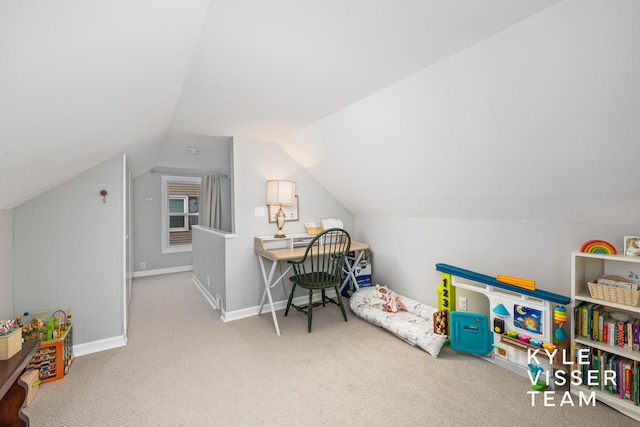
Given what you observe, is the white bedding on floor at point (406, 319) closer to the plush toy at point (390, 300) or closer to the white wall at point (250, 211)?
the plush toy at point (390, 300)

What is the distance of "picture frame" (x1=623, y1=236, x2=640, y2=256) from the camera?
1.73 metres

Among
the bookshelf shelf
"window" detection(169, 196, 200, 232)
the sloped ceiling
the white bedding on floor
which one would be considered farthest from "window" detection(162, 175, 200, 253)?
the bookshelf shelf

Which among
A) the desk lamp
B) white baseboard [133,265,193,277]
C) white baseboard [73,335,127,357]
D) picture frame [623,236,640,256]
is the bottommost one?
white baseboard [73,335,127,357]

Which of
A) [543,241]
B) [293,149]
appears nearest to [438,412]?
[543,241]

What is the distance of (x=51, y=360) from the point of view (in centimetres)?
212

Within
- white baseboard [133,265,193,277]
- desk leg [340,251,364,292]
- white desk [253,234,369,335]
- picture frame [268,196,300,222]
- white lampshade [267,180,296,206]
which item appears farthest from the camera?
white baseboard [133,265,193,277]

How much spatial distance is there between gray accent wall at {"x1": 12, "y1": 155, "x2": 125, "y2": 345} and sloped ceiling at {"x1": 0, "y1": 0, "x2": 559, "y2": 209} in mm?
358

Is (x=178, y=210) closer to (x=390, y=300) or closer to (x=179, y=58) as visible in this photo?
(x=390, y=300)

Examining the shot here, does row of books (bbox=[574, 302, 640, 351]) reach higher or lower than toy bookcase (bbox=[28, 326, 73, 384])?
higher

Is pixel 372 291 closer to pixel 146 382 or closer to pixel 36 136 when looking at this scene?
pixel 146 382

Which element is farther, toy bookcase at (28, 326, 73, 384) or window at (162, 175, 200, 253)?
window at (162, 175, 200, 253)

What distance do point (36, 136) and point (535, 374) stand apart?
305 centimetres

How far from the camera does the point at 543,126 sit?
163cm

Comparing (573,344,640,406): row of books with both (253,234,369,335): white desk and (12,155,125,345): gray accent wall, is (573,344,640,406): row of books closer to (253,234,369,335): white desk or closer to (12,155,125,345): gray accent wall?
(253,234,369,335): white desk
